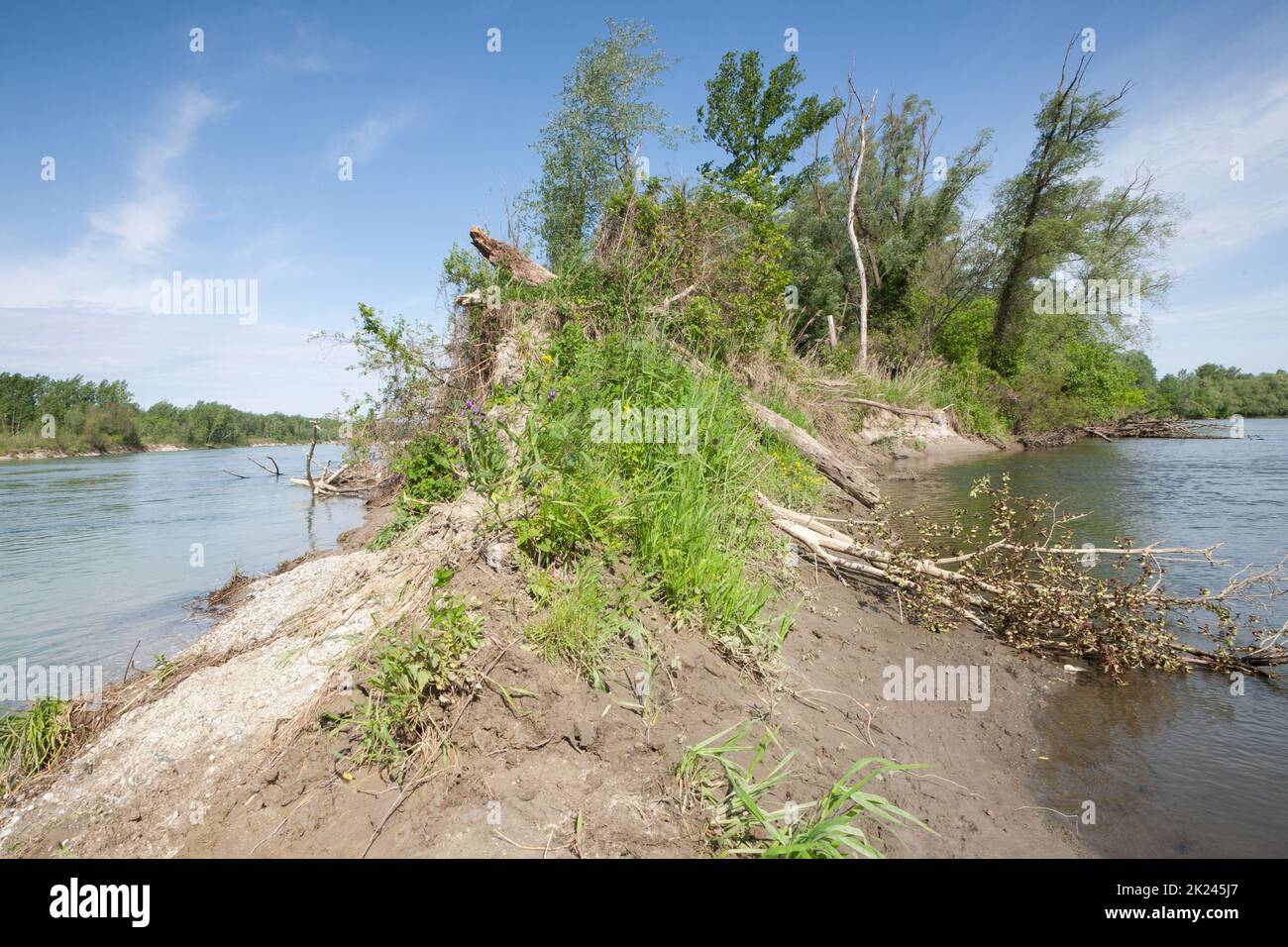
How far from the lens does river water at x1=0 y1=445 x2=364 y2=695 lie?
236 inches

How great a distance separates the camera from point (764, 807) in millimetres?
2307

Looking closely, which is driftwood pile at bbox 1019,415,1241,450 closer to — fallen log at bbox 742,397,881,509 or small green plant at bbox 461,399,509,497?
fallen log at bbox 742,397,881,509

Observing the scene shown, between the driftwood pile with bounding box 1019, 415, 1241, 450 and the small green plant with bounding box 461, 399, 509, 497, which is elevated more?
the driftwood pile with bounding box 1019, 415, 1241, 450

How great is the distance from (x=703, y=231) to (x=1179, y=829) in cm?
807

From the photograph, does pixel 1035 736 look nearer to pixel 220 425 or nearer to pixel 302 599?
pixel 302 599

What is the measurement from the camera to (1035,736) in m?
3.39

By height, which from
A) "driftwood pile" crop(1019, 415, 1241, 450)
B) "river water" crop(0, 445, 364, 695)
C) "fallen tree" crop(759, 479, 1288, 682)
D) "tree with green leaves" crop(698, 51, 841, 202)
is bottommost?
"river water" crop(0, 445, 364, 695)

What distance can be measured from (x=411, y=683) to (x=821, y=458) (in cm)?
659

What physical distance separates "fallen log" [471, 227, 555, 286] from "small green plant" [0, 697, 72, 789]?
594 centimetres

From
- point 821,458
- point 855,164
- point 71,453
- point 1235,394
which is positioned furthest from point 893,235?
point 71,453

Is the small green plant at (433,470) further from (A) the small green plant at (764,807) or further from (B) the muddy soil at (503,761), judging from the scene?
(A) the small green plant at (764,807)

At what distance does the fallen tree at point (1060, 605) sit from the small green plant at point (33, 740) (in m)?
4.92

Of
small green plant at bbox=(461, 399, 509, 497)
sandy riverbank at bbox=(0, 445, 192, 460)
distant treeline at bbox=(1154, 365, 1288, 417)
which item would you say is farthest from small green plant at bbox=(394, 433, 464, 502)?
sandy riverbank at bbox=(0, 445, 192, 460)
